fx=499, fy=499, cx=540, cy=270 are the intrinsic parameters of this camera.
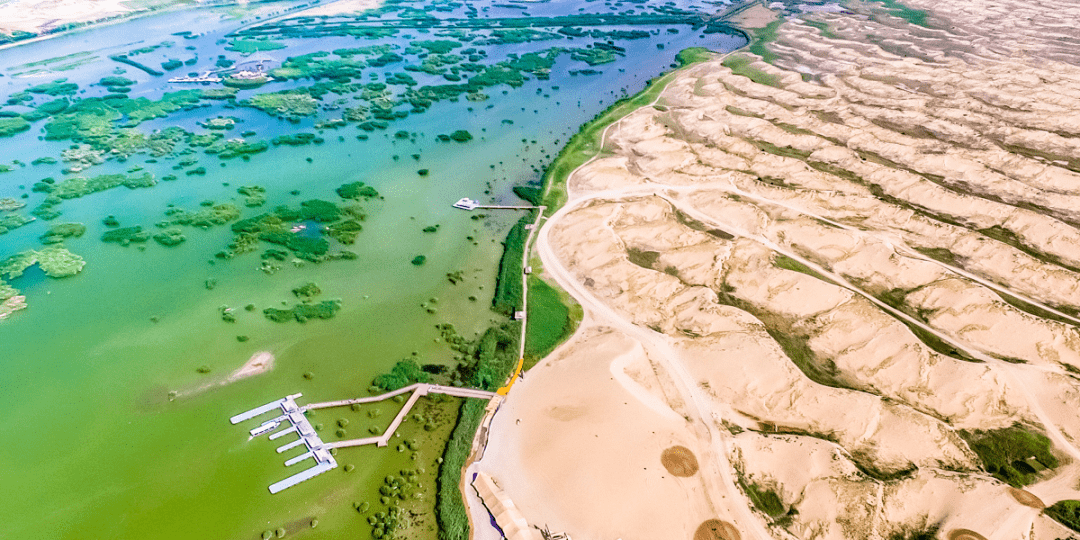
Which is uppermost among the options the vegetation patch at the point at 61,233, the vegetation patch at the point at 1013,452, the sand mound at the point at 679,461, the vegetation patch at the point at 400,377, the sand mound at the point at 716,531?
the vegetation patch at the point at 61,233

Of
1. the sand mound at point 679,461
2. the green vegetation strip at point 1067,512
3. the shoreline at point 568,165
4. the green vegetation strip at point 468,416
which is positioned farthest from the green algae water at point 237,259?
the green vegetation strip at point 1067,512

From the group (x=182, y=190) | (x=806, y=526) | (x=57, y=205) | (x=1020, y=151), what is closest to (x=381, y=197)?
(x=182, y=190)

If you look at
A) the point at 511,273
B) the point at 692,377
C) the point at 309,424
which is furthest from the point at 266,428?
the point at 692,377

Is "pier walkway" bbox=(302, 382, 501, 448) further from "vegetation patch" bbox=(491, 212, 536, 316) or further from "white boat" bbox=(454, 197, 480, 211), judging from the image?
"white boat" bbox=(454, 197, 480, 211)

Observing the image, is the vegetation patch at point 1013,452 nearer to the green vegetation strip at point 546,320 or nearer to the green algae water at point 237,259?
the green vegetation strip at point 546,320

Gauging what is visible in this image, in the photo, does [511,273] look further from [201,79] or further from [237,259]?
[201,79]

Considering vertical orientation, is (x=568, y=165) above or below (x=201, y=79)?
below

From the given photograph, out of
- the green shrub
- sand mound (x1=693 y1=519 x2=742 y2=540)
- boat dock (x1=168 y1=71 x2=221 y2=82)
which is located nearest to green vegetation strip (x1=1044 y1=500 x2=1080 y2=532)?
sand mound (x1=693 y1=519 x2=742 y2=540)
